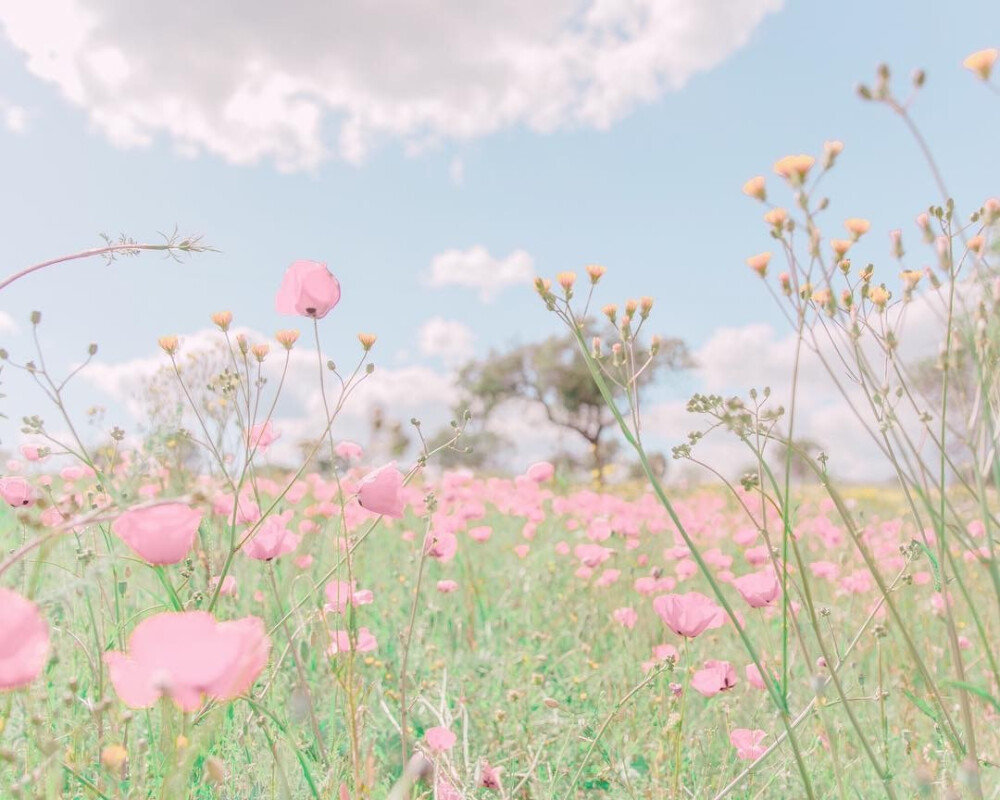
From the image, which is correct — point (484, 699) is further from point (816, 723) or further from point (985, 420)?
point (985, 420)

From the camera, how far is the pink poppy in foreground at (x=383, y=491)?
142 centimetres

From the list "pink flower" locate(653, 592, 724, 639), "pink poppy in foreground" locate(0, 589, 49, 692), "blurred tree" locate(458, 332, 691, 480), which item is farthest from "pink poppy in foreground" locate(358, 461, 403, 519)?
"blurred tree" locate(458, 332, 691, 480)

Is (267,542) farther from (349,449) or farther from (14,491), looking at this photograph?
(349,449)

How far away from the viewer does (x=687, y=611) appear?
161 cm

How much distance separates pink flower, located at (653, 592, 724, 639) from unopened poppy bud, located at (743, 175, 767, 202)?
0.77m

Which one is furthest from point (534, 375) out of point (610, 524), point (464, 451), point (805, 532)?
point (464, 451)

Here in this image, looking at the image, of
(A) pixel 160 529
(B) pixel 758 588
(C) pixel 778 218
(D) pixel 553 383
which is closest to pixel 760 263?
(C) pixel 778 218

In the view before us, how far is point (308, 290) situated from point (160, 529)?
26.0 inches

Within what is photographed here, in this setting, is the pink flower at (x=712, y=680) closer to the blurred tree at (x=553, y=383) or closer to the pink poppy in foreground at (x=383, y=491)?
the pink poppy in foreground at (x=383, y=491)

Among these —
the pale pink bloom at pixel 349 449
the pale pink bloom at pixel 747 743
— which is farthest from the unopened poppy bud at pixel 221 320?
the pale pink bloom at pixel 747 743

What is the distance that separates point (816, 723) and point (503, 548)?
231 centimetres

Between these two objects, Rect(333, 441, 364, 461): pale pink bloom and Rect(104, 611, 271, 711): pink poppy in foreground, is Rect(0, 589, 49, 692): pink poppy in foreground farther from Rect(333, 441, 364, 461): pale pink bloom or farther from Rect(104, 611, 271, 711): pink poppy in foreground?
Rect(333, 441, 364, 461): pale pink bloom

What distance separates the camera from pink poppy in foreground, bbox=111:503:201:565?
96 cm

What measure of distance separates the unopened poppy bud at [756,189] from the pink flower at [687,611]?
77 cm
